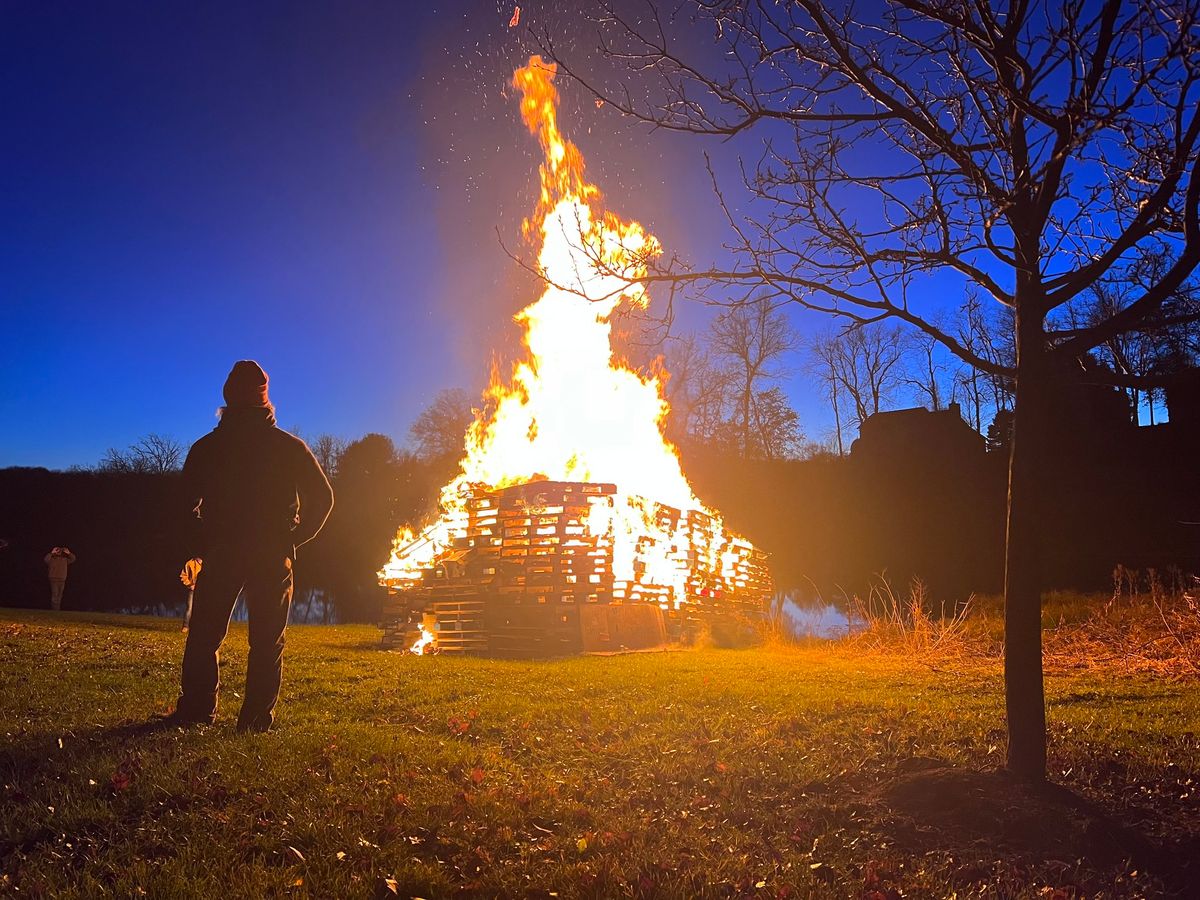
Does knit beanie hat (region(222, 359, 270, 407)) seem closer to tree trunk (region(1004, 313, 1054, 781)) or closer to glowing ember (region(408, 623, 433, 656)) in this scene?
tree trunk (region(1004, 313, 1054, 781))

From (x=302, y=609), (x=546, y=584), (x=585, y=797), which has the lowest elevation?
(x=302, y=609)

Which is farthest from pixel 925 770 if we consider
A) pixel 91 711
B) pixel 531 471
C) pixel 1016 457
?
pixel 531 471

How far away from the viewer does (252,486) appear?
6.49 metres

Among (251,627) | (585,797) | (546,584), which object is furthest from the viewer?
(546,584)

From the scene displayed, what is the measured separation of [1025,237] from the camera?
5.41 meters

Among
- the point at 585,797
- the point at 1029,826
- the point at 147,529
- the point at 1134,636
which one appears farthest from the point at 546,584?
the point at 147,529

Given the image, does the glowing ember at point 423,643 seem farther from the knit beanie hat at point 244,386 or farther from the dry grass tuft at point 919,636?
the knit beanie hat at point 244,386

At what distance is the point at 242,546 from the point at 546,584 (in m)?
9.44

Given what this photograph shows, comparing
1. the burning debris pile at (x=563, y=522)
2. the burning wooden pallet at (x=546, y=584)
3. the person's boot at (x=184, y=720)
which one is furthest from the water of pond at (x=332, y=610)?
the person's boot at (x=184, y=720)

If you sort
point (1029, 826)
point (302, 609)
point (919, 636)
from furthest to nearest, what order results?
point (302, 609)
point (919, 636)
point (1029, 826)

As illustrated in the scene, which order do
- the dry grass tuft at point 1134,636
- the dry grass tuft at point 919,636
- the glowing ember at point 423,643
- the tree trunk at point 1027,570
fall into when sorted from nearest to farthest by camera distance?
the tree trunk at point 1027,570
the dry grass tuft at point 1134,636
the dry grass tuft at point 919,636
the glowing ember at point 423,643

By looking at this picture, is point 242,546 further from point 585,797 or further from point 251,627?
point 585,797

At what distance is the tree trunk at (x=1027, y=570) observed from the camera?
17.5 ft

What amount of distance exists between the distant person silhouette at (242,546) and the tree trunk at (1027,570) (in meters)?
5.53
